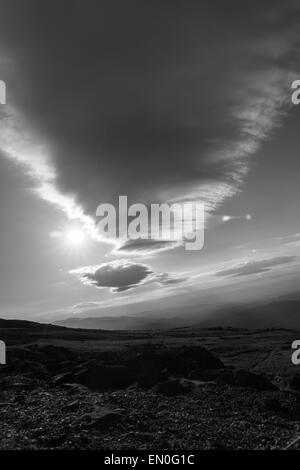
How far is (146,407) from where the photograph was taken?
3080cm

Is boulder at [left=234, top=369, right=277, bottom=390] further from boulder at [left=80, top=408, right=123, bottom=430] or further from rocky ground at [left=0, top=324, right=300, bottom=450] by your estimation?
boulder at [left=80, top=408, right=123, bottom=430]

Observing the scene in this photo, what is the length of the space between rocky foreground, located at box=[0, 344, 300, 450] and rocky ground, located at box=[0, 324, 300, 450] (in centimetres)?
6

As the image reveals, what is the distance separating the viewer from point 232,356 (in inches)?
2736

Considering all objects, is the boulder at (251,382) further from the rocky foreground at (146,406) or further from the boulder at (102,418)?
the boulder at (102,418)

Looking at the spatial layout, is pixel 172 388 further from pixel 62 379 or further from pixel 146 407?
pixel 62 379

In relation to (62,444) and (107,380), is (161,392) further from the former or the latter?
(62,444)

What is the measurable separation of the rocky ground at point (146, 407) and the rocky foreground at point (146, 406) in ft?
0.21

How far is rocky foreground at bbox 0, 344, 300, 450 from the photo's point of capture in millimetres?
23531

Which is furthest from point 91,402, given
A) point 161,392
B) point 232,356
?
point 232,356

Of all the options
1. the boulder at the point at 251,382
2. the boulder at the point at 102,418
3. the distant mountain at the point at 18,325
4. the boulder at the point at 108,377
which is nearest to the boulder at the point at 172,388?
the boulder at the point at 108,377

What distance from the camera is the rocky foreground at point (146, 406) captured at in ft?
77.2

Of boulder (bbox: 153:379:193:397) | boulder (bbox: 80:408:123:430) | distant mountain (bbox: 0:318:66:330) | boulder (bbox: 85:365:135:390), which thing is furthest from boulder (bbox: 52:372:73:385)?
distant mountain (bbox: 0:318:66:330)

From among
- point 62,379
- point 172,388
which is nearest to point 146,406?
point 172,388
